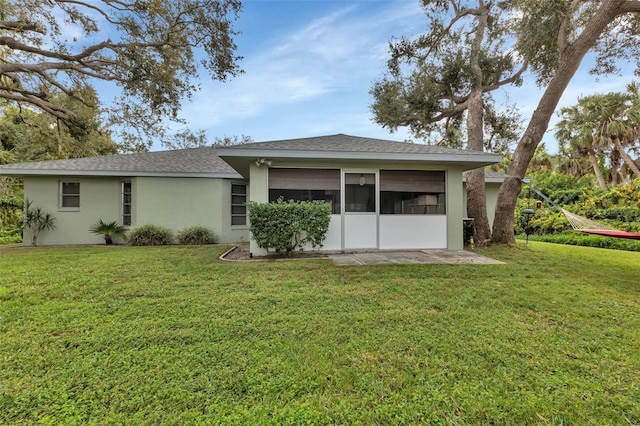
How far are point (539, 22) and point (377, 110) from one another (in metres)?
5.97

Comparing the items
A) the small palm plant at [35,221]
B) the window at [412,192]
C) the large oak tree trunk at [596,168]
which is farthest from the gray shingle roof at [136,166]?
the large oak tree trunk at [596,168]

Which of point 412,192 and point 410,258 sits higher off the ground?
point 412,192

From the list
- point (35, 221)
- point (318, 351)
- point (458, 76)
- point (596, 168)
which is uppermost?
point (458, 76)

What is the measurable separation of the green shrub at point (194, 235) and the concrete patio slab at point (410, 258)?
570 cm

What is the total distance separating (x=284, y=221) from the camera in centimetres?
680

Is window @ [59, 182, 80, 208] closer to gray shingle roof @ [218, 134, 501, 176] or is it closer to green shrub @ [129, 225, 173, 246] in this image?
green shrub @ [129, 225, 173, 246]

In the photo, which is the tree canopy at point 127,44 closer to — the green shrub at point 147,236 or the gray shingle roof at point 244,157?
the gray shingle roof at point 244,157

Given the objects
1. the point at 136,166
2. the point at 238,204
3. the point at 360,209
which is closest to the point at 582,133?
the point at 360,209

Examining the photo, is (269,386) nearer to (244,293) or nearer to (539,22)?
(244,293)

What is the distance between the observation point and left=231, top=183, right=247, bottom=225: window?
11.3 metres

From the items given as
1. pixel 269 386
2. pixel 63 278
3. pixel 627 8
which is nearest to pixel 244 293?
pixel 269 386

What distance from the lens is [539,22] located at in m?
8.07

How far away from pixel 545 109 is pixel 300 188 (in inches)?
308

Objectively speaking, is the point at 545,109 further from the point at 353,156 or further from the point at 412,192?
the point at 353,156
